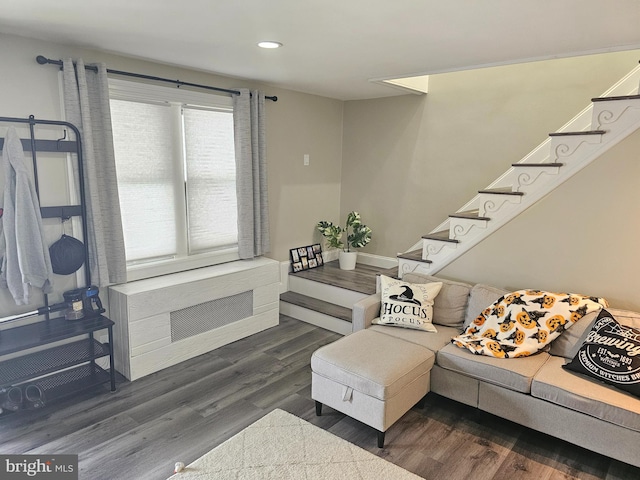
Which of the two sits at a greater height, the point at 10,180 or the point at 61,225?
the point at 10,180

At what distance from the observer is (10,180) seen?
2.64m

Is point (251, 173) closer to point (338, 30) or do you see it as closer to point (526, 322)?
point (338, 30)

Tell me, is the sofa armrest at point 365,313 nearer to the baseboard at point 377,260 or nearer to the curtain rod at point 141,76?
the baseboard at point 377,260

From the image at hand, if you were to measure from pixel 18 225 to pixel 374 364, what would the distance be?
7.67 ft

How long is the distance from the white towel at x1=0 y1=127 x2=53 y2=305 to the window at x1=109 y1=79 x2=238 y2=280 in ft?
2.37

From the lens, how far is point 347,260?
5.00 m

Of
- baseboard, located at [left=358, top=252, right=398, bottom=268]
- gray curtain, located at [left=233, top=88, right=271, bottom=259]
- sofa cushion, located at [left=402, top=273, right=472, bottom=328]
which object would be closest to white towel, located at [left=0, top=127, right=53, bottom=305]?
gray curtain, located at [left=233, top=88, right=271, bottom=259]

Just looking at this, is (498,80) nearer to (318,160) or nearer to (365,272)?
(318,160)

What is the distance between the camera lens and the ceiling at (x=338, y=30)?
2.12m

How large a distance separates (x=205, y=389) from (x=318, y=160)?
9.67 feet

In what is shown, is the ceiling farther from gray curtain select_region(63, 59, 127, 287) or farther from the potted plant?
the potted plant

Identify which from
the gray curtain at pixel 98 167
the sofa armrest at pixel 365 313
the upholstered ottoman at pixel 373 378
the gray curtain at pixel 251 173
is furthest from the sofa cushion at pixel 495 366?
the gray curtain at pixel 98 167

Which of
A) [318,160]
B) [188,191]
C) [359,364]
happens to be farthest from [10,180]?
[318,160]

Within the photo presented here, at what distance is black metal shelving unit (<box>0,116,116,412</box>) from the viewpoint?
106 inches
